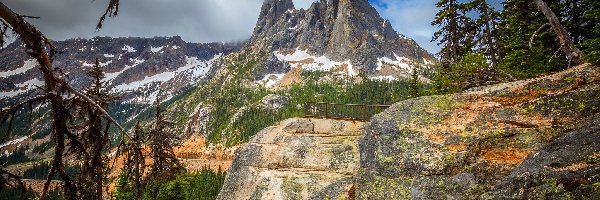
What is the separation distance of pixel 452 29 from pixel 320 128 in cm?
1404

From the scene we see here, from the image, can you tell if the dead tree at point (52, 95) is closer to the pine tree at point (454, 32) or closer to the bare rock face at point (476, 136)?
the bare rock face at point (476, 136)

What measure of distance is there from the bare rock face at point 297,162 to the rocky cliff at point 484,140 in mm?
5805

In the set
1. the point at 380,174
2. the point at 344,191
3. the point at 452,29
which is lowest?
the point at 344,191

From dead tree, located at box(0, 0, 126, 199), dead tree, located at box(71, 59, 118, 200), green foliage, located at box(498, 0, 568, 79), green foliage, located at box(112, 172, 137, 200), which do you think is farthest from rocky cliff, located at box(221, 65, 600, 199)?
green foliage, located at box(112, 172, 137, 200)

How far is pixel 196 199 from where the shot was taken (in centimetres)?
10338

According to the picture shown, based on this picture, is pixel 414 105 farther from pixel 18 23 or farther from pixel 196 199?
pixel 196 199

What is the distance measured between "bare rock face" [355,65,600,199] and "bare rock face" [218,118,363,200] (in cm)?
570

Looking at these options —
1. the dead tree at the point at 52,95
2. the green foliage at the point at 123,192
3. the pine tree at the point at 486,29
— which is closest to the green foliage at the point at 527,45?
the pine tree at the point at 486,29

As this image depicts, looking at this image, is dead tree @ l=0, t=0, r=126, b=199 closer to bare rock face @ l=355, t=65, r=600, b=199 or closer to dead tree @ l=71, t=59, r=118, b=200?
dead tree @ l=71, t=59, r=118, b=200

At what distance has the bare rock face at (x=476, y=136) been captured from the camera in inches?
376

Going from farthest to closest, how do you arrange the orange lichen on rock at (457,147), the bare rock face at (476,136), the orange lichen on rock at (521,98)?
the orange lichen on rock at (521,98)
the orange lichen on rock at (457,147)
the bare rock face at (476,136)

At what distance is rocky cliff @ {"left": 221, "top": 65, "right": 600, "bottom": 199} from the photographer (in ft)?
25.1

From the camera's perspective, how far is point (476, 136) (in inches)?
433

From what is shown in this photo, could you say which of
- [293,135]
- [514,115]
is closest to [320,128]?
[293,135]
